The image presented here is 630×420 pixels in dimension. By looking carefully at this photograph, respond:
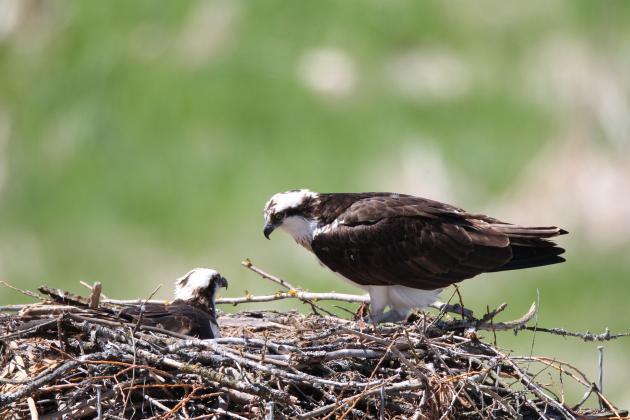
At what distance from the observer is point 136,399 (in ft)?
25.9

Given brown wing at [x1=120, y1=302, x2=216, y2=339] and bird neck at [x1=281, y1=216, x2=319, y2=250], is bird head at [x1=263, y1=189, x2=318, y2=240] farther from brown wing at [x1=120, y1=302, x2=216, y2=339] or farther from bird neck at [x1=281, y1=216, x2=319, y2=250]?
brown wing at [x1=120, y1=302, x2=216, y2=339]

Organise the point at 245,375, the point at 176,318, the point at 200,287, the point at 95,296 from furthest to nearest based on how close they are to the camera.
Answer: the point at 200,287 → the point at 176,318 → the point at 95,296 → the point at 245,375

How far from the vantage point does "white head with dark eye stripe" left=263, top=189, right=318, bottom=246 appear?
1028cm

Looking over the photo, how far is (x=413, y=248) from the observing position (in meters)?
9.91

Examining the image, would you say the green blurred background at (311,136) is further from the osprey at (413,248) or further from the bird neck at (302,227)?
the osprey at (413,248)

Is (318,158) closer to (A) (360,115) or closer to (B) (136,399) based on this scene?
(A) (360,115)

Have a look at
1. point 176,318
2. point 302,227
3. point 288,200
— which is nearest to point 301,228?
point 302,227

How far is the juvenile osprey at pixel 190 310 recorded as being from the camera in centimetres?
870

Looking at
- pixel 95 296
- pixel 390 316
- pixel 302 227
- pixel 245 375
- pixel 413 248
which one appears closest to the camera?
pixel 245 375

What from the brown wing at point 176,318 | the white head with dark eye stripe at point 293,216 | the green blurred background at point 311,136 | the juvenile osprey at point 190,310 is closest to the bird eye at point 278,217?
the white head with dark eye stripe at point 293,216

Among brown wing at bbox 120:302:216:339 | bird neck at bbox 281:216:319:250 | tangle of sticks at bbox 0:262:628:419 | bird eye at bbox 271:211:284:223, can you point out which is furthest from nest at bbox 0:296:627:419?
bird eye at bbox 271:211:284:223

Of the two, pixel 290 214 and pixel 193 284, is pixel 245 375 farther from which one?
pixel 290 214

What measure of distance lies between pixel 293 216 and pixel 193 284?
1071 millimetres

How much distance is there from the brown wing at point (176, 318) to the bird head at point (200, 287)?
0.39 m
